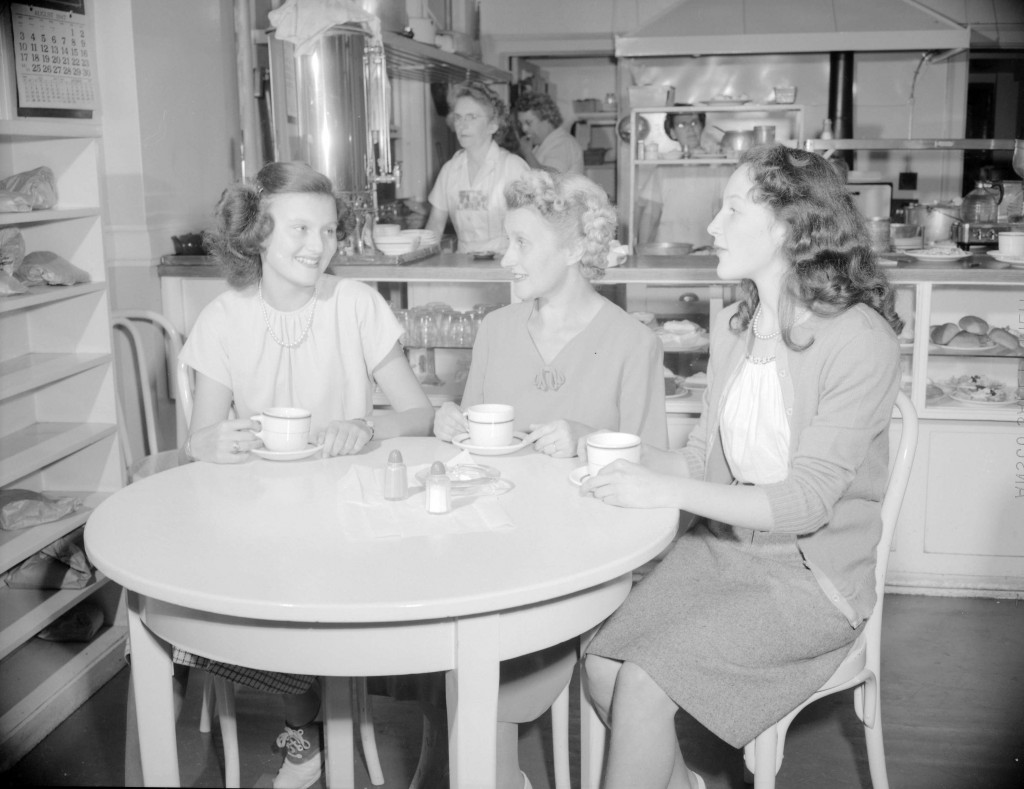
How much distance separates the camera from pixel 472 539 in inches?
60.8

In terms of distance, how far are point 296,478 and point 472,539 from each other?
0.45 metres

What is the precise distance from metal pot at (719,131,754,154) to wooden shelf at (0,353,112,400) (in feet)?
13.9

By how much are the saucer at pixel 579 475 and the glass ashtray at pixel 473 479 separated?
10 centimetres

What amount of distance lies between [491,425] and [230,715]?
80 centimetres

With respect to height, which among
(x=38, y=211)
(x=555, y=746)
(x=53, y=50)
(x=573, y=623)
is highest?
(x=53, y=50)

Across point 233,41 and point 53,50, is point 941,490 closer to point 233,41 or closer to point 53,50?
point 53,50

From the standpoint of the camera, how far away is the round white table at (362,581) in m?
1.35

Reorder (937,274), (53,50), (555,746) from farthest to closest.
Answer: (937,274), (53,50), (555,746)

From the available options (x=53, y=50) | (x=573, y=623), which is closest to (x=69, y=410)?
(x=53, y=50)

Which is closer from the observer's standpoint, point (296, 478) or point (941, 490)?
point (296, 478)

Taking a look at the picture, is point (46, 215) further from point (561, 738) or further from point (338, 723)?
point (561, 738)

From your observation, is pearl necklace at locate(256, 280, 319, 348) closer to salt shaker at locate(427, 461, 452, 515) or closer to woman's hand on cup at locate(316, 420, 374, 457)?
woman's hand on cup at locate(316, 420, 374, 457)

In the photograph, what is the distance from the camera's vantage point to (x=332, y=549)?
4.93 feet

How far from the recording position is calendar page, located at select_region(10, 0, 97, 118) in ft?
8.75
